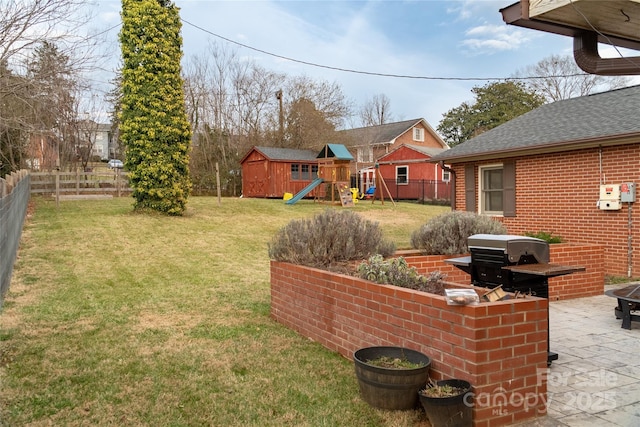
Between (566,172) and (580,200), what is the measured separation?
0.64 meters

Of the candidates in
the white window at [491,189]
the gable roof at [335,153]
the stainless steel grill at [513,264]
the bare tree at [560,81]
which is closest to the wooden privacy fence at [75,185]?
the gable roof at [335,153]

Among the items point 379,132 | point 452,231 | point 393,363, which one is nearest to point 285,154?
point 379,132

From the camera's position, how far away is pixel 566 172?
9.49 meters

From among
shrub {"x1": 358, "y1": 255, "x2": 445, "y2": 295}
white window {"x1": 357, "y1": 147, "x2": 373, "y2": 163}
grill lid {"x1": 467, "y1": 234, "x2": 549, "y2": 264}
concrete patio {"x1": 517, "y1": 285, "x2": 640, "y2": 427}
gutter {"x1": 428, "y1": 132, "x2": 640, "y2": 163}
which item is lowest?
concrete patio {"x1": 517, "y1": 285, "x2": 640, "y2": 427}

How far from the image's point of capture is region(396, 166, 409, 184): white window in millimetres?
29250

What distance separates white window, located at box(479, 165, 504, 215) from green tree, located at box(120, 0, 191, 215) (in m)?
8.95

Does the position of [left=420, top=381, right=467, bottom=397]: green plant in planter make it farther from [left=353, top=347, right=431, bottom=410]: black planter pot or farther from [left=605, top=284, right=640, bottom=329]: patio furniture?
[left=605, top=284, right=640, bottom=329]: patio furniture

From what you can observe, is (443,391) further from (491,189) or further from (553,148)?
(491,189)

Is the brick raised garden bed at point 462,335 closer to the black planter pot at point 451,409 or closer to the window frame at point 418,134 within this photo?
the black planter pot at point 451,409

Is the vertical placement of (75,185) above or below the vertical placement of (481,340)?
above

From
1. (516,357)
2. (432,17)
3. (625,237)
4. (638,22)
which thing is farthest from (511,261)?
(432,17)

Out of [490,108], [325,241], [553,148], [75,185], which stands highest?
[490,108]

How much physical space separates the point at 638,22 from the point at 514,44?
11.6 m

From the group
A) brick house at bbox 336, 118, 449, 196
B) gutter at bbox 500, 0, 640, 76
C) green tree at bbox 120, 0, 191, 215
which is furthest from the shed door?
gutter at bbox 500, 0, 640, 76
